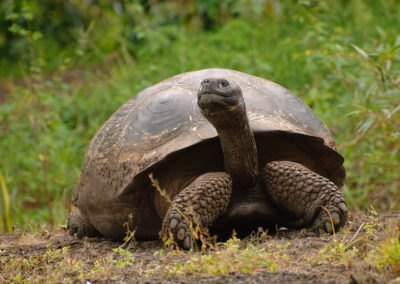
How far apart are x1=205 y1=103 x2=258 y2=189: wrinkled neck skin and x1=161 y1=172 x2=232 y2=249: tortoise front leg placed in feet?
0.31

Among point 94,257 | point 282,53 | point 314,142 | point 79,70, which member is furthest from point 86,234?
point 79,70

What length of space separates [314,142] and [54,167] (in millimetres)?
4098

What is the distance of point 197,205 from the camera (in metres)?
2.77

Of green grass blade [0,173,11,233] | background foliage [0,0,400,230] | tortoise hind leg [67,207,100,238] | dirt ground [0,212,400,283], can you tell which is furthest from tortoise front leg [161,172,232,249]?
green grass blade [0,173,11,233]

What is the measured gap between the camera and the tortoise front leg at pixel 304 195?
9.29ft

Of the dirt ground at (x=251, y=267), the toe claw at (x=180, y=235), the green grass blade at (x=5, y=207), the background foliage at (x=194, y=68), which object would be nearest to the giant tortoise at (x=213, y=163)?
the toe claw at (x=180, y=235)

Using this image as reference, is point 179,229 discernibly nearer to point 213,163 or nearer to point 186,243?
point 186,243

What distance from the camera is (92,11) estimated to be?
10.5m

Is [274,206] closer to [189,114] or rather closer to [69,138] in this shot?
[189,114]

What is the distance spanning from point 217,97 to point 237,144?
0.33 metres

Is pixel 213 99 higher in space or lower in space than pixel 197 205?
higher

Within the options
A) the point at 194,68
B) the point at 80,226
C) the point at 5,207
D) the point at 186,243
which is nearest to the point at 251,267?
the point at 186,243

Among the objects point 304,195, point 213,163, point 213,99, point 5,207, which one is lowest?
point 5,207

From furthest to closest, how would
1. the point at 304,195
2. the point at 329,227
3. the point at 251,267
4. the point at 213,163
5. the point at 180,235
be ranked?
the point at 213,163 → the point at 304,195 → the point at 329,227 → the point at 180,235 → the point at 251,267
